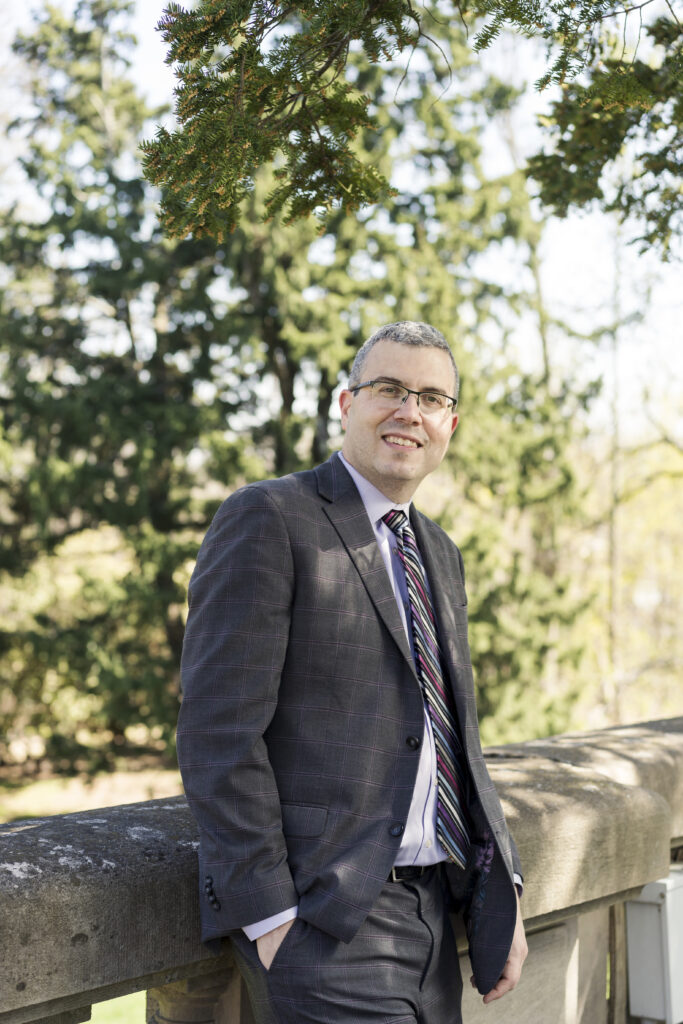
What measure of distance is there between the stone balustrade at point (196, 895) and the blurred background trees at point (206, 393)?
327 inches

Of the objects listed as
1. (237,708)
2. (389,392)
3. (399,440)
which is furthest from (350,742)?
(389,392)

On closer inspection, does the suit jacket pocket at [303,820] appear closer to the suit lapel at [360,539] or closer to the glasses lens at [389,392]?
the suit lapel at [360,539]

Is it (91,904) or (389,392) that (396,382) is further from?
(91,904)

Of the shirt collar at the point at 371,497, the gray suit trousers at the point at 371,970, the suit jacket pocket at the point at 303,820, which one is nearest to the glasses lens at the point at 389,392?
the shirt collar at the point at 371,497

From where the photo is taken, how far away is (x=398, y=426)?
217 centimetres

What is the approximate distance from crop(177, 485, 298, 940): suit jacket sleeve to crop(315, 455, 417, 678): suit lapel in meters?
→ 0.17

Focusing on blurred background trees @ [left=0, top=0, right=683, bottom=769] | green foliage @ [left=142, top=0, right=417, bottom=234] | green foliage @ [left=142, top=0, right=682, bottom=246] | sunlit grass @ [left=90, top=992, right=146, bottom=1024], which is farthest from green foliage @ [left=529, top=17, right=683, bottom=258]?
blurred background trees @ [left=0, top=0, right=683, bottom=769]

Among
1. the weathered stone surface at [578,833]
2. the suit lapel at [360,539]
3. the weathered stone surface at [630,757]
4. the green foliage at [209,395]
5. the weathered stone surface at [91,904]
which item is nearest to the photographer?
the weathered stone surface at [91,904]

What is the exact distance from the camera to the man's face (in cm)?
217

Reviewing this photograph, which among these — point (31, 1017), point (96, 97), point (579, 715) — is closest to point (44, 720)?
point (579, 715)

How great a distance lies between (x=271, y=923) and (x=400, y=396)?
43.8 inches

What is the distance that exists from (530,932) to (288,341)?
9.82 m

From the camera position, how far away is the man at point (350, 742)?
1.75 meters

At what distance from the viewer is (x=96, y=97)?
13.4 meters
